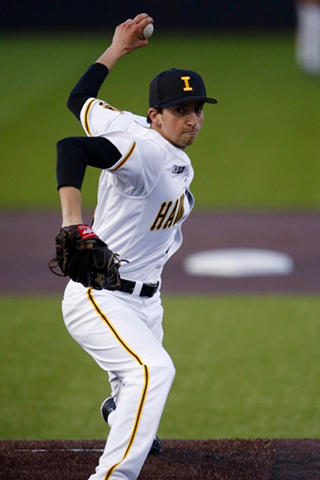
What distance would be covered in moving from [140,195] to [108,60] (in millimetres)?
1041

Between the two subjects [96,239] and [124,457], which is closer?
[96,239]

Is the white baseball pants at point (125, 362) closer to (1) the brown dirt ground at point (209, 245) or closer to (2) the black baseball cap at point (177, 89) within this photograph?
(2) the black baseball cap at point (177, 89)

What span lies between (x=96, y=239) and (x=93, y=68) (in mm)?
1476

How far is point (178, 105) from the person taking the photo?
13.7 feet

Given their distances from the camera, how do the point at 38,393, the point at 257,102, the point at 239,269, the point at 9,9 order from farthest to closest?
the point at 9,9
the point at 257,102
the point at 239,269
the point at 38,393

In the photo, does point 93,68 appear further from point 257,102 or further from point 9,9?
point 9,9

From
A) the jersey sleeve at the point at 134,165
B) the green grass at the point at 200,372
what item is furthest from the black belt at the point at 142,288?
the green grass at the point at 200,372

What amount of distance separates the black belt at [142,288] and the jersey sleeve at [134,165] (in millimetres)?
410

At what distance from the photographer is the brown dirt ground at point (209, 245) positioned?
28.9ft

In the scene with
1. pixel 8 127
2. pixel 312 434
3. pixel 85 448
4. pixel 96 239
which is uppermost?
pixel 96 239

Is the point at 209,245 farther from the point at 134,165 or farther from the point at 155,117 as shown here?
the point at 134,165

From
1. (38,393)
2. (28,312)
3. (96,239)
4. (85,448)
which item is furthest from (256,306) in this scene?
(96,239)

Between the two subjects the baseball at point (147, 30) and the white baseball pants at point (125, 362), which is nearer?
the white baseball pants at point (125, 362)

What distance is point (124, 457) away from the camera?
3814mm
